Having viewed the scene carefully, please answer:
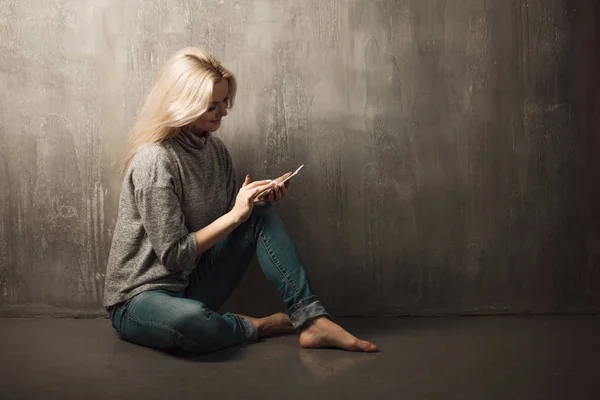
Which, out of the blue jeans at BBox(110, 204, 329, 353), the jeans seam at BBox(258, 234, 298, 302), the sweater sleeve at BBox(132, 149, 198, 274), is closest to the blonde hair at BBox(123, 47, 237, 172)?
the sweater sleeve at BBox(132, 149, 198, 274)

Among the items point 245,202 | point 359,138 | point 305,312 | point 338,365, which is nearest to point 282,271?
point 305,312

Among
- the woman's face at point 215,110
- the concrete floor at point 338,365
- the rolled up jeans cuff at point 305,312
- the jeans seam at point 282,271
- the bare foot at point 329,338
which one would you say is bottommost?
the concrete floor at point 338,365

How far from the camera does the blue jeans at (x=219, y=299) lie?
7.20 ft

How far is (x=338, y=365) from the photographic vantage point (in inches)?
83.2

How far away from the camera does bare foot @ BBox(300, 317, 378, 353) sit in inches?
88.7

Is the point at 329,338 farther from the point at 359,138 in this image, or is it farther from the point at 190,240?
the point at 359,138

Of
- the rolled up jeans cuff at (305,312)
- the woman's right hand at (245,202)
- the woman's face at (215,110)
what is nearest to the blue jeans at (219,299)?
the rolled up jeans cuff at (305,312)

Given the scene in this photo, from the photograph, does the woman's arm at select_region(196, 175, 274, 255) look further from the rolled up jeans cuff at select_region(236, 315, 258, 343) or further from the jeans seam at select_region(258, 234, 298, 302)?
the rolled up jeans cuff at select_region(236, 315, 258, 343)

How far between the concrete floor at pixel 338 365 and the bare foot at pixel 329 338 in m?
0.03

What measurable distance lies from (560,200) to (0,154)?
2256 mm

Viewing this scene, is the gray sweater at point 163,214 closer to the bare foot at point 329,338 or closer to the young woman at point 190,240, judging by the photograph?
the young woman at point 190,240

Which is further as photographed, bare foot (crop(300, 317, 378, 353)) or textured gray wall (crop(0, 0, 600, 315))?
textured gray wall (crop(0, 0, 600, 315))

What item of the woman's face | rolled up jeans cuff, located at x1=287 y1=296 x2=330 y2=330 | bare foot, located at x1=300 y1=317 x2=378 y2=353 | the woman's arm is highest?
the woman's face

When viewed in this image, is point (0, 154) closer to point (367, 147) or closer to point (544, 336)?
point (367, 147)
